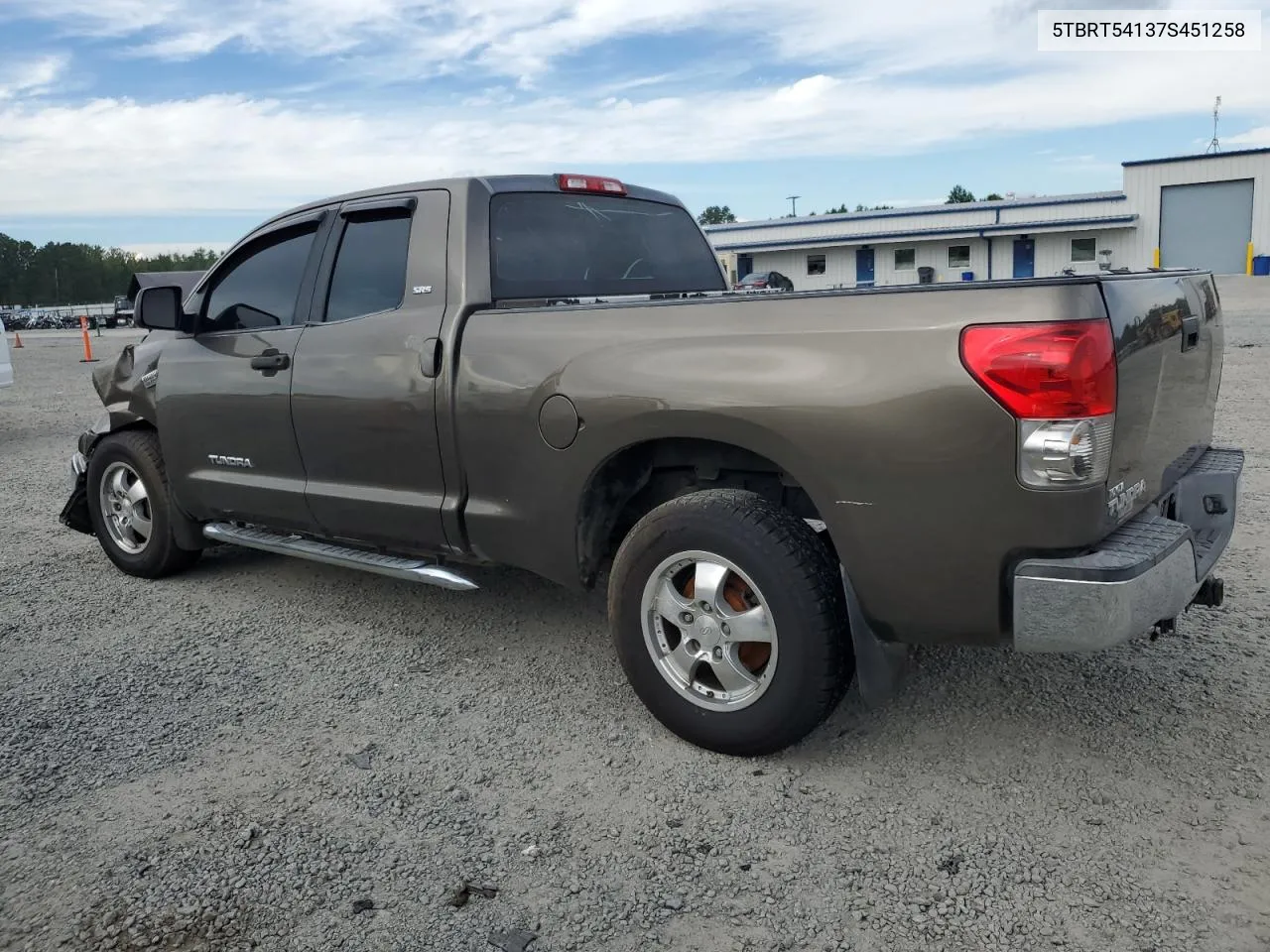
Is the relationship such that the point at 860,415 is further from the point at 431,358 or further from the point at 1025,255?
the point at 1025,255

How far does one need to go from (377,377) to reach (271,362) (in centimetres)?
76

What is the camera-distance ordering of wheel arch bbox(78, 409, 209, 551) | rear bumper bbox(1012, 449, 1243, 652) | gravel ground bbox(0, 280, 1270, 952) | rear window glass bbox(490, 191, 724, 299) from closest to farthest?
gravel ground bbox(0, 280, 1270, 952) → rear bumper bbox(1012, 449, 1243, 652) → rear window glass bbox(490, 191, 724, 299) → wheel arch bbox(78, 409, 209, 551)

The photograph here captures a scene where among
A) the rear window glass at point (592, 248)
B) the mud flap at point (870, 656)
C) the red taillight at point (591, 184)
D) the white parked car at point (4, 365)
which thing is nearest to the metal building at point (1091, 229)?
the white parked car at point (4, 365)

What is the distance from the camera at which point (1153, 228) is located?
1689 inches

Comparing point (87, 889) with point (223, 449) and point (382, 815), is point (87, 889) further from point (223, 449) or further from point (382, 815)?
point (223, 449)

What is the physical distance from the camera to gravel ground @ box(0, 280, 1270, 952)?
2666 mm

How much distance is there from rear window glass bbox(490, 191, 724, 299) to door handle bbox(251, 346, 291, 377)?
1.12 m

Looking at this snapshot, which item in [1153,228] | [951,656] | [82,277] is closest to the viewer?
[951,656]

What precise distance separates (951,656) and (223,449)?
134 inches

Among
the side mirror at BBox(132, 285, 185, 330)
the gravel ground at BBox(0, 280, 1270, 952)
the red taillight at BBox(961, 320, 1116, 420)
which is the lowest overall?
the gravel ground at BBox(0, 280, 1270, 952)

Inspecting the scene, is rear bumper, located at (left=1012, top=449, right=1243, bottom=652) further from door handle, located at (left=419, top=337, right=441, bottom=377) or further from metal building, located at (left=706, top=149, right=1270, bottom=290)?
metal building, located at (left=706, top=149, right=1270, bottom=290)

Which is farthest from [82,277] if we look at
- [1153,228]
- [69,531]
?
[69,531]

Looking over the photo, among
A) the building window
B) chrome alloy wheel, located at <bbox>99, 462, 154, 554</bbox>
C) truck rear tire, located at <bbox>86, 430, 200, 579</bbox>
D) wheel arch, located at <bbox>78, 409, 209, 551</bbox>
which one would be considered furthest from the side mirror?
the building window

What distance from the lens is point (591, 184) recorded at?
477 centimetres
